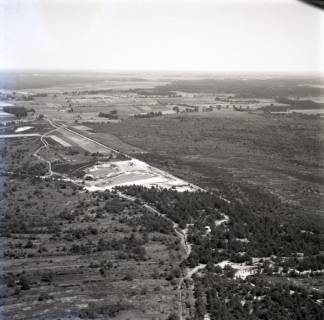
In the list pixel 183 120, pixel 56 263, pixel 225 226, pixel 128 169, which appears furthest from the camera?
pixel 183 120

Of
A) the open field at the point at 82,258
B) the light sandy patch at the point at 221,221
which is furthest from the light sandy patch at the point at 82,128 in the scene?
the light sandy patch at the point at 221,221

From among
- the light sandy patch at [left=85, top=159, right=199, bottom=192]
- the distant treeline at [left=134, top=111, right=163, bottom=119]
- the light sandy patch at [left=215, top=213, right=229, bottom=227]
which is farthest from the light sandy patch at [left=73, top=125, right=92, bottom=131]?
the light sandy patch at [left=215, top=213, right=229, bottom=227]

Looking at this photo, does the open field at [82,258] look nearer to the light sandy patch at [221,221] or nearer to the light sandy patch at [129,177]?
the light sandy patch at [221,221]

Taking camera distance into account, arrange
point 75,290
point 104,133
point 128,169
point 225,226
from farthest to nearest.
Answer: point 104,133
point 128,169
point 225,226
point 75,290

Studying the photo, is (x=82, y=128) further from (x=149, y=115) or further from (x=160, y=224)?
(x=160, y=224)

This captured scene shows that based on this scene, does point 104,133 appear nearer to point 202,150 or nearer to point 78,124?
point 78,124

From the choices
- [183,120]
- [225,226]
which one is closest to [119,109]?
[183,120]

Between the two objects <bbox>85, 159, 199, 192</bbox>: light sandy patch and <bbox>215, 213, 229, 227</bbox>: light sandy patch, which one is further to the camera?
<bbox>85, 159, 199, 192</bbox>: light sandy patch

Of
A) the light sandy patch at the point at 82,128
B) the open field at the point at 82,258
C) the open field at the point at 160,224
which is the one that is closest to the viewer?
the open field at the point at 82,258

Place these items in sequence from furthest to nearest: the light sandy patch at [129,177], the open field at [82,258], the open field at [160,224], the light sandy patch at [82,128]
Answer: the light sandy patch at [82,128] → the light sandy patch at [129,177] → the open field at [160,224] → the open field at [82,258]

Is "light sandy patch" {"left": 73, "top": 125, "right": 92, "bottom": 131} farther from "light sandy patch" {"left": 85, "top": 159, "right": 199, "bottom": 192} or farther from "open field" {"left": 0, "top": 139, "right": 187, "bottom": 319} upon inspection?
"open field" {"left": 0, "top": 139, "right": 187, "bottom": 319}

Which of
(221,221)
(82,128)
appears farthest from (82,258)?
(82,128)
